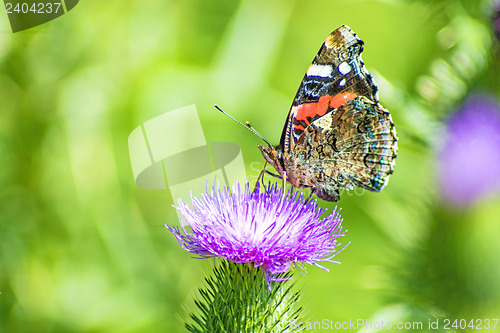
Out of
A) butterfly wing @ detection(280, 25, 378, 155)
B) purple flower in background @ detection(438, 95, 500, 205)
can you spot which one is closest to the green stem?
butterfly wing @ detection(280, 25, 378, 155)

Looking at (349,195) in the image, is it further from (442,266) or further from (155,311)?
(155,311)

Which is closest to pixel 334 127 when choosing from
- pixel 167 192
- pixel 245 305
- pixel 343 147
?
pixel 343 147

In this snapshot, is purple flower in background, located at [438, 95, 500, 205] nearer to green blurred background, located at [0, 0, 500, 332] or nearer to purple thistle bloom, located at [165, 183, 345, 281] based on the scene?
green blurred background, located at [0, 0, 500, 332]

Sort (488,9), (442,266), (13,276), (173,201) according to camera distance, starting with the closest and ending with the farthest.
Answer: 1. (13,276)
2. (488,9)
3. (442,266)
4. (173,201)

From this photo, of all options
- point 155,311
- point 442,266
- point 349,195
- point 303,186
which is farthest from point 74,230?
point 442,266

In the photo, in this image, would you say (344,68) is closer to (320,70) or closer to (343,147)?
(320,70)

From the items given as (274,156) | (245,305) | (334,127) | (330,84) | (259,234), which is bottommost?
(245,305)

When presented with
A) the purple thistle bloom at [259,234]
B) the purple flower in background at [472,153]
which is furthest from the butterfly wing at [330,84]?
the purple flower in background at [472,153]
